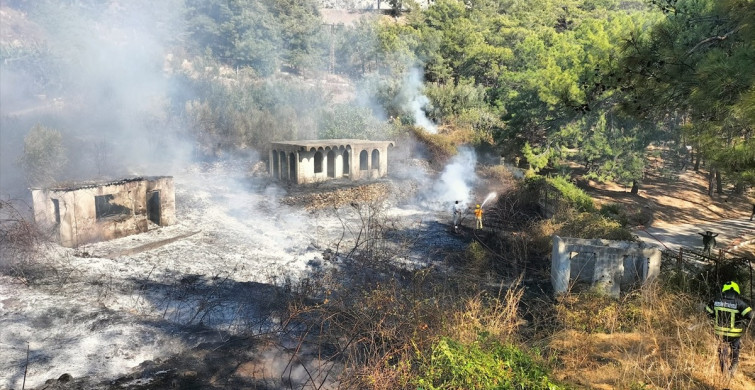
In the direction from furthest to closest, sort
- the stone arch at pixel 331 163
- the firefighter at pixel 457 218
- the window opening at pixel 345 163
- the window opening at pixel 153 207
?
the window opening at pixel 345 163, the stone arch at pixel 331 163, the firefighter at pixel 457 218, the window opening at pixel 153 207

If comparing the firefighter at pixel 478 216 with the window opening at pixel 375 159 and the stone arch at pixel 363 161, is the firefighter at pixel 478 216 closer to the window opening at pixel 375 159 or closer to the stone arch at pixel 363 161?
the stone arch at pixel 363 161

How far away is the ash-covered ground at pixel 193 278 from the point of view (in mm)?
7492

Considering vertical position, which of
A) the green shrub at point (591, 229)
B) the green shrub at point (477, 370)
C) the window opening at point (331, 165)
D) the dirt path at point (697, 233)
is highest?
the window opening at point (331, 165)

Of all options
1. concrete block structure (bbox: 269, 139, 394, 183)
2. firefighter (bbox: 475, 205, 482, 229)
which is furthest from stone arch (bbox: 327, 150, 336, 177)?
firefighter (bbox: 475, 205, 482, 229)

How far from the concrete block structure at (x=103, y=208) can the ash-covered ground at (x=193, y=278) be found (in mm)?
383

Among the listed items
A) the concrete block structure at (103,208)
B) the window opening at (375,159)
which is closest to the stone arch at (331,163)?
the window opening at (375,159)

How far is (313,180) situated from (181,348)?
43.3 feet

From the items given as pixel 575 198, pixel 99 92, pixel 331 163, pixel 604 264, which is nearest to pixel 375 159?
pixel 331 163

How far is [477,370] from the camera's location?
4852 millimetres

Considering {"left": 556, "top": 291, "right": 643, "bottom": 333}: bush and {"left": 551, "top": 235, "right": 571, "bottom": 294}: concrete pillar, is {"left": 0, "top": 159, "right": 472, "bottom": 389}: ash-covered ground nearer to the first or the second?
{"left": 551, "top": 235, "right": 571, "bottom": 294}: concrete pillar

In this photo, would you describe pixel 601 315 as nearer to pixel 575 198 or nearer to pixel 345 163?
pixel 575 198

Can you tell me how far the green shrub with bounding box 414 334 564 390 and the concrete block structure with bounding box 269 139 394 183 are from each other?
15256mm

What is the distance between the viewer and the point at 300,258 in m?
12.8

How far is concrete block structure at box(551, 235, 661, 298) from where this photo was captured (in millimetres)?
9078
